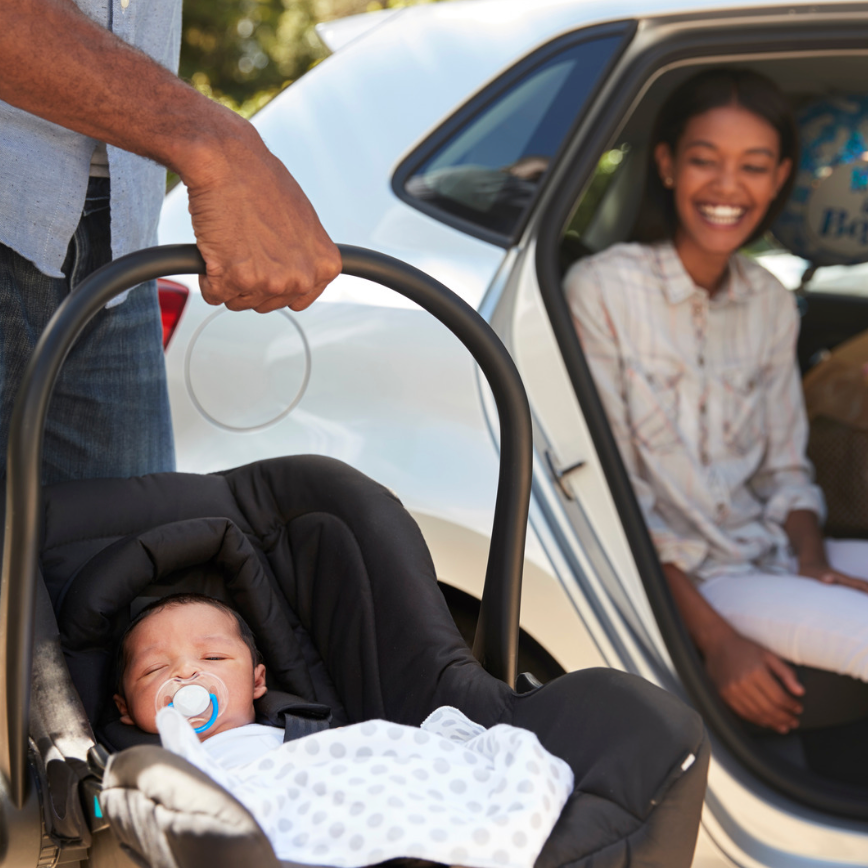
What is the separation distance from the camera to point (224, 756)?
3.91ft

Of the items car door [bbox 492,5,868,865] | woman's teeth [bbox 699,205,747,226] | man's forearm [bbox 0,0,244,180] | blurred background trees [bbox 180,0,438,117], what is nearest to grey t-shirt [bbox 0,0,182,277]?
man's forearm [bbox 0,0,244,180]

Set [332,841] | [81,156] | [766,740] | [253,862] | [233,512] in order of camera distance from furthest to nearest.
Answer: [766,740]
[233,512]
[81,156]
[332,841]
[253,862]

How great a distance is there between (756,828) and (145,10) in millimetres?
1646

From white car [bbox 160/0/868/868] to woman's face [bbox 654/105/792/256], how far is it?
1.08 feet

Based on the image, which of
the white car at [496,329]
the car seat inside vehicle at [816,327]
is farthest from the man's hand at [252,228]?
the car seat inside vehicle at [816,327]

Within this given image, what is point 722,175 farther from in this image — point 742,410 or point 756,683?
point 756,683

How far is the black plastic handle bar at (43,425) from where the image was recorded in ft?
2.92

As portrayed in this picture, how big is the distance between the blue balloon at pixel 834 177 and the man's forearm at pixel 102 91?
186cm

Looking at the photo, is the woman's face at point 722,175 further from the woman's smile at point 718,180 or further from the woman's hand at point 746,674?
the woman's hand at point 746,674

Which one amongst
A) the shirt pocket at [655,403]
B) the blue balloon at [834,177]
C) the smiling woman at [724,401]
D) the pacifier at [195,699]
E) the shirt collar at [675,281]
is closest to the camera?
the pacifier at [195,699]

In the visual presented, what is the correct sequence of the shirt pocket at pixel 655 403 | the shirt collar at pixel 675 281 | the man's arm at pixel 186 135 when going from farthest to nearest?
the shirt collar at pixel 675 281, the shirt pocket at pixel 655 403, the man's arm at pixel 186 135

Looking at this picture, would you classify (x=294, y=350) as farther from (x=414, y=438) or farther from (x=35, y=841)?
(x=35, y=841)

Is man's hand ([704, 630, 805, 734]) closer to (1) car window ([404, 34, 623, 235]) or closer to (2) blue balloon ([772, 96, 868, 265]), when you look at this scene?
(1) car window ([404, 34, 623, 235])

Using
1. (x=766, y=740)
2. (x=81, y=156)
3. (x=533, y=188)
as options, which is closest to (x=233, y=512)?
(x=81, y=156)
